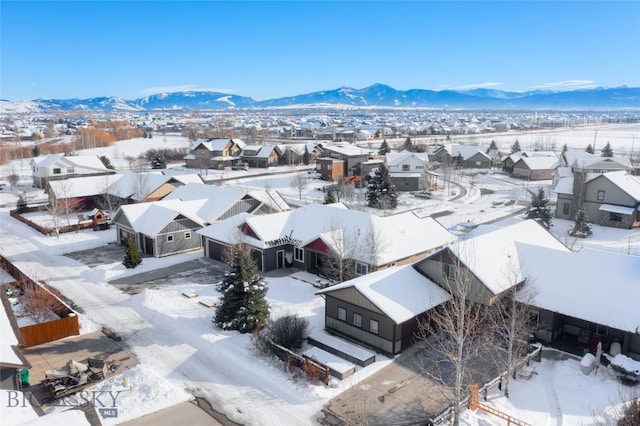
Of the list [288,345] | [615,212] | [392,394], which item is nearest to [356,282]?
[288,345]

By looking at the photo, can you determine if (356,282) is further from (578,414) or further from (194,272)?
(194,272)

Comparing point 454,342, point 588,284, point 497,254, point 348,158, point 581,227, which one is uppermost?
point 348,158

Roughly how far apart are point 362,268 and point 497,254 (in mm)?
8234

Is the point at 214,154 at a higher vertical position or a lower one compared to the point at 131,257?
higher

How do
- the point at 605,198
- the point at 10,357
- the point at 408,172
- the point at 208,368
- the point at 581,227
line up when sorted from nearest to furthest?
the point at 10,357
the point at 208,368
the point at 581,227
the point at 605,198
the point at 408,172

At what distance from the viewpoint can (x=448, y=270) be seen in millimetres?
24531

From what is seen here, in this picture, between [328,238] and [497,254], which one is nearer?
[497,254]

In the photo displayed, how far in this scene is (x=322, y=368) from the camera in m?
20.2

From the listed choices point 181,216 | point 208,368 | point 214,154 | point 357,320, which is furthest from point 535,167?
point 208,368

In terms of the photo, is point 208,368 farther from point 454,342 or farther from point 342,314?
point 454,342

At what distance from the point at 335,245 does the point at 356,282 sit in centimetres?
708

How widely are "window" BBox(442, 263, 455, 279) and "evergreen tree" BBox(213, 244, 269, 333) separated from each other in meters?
9.00

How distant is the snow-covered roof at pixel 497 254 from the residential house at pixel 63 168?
Result: 54.0 metres

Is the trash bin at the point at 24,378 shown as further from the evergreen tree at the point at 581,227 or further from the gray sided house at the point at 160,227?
the evergreen tree at the point at 581,227
